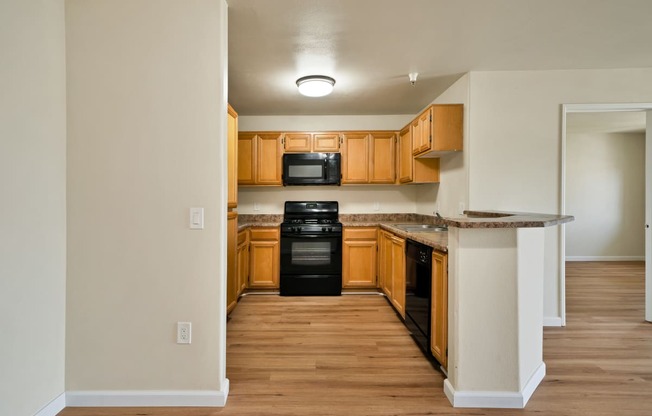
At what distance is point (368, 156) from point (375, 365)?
8.88 feet

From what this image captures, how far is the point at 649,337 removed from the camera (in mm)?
2713

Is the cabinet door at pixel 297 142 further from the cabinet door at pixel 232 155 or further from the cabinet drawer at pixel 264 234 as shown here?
the cabinet door at pixel 232 155

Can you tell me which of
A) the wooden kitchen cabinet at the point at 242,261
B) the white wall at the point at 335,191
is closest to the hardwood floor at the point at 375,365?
the wooden kitchen cabinet at the point at 242,261

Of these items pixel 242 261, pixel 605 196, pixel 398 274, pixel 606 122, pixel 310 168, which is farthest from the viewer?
pixel 605 196

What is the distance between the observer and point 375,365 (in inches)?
88.3

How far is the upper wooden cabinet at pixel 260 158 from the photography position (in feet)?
13.6

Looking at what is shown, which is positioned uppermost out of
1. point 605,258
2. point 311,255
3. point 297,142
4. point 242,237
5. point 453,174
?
point 297,142

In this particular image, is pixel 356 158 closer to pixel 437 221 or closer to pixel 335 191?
pixel 335 191

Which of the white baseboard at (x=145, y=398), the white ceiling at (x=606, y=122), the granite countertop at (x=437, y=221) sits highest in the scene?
the white ceiling at (x=606, y=122)

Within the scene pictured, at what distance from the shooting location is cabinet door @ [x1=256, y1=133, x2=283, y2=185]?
13.7ft

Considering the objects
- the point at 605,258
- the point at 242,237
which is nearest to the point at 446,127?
the point at 242,237

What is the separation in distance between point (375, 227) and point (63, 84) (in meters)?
3.26

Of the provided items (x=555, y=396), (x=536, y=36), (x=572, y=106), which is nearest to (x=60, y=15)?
(x=536, y=36)

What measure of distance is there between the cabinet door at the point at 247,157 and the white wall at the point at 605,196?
5940mm
